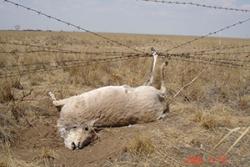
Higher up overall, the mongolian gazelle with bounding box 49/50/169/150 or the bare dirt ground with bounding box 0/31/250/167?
the mongolian gazelle with bounding box 49/50/169/150

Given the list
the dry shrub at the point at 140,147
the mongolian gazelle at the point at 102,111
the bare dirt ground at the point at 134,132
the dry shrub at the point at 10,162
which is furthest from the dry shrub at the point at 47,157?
the dry shrub at the point at 140,147

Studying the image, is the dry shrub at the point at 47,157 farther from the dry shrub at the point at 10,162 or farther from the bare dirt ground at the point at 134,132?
the dry shrub at the point at 10,162

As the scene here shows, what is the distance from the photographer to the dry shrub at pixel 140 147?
16.4 feet

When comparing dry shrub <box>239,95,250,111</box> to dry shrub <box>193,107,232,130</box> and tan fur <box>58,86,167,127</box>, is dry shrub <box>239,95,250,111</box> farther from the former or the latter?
tan fur <box>58,86,167,127</box>

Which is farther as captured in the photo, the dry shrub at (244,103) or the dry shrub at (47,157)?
the dry shrub at (244,103)

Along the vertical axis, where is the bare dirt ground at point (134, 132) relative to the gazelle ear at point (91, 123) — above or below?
below

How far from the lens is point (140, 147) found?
504cm

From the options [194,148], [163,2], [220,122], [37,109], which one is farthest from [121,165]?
[163,2]

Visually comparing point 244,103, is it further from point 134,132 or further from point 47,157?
point 47,157

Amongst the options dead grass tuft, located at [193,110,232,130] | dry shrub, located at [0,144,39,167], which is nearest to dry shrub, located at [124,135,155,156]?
dry shrub, located at [0,144,39,167]

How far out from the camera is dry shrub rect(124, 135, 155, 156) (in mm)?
5004

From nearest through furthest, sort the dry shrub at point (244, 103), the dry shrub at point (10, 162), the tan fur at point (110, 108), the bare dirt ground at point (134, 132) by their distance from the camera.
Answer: the dry shrub at point (10, 162), the bare dirt ground at point (134, 132), the tan fur at point (110, 108), the dry shrub at point (244, 103)

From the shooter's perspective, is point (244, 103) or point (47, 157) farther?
point (244, 103)

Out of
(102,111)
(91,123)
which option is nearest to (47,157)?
(91,123)
